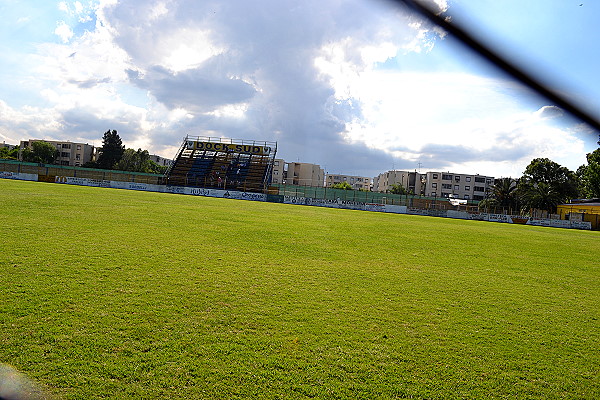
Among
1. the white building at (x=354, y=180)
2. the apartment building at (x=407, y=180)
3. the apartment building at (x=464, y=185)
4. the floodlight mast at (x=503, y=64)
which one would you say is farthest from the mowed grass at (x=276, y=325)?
the white building at (x=354, y=180)

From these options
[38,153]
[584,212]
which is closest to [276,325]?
[584,212]

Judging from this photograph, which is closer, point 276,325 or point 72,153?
point 276,325

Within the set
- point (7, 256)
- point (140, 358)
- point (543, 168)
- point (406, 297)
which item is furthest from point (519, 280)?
point (543, 168)

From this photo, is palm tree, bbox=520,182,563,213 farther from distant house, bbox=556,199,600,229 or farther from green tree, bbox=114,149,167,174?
green tree, bbox=114,149,167,174

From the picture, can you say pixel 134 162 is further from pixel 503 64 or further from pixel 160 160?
pixel 503 64

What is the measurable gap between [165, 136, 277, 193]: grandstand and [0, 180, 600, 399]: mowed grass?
38265 mm

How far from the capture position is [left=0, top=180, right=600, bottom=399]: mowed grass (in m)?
2.96

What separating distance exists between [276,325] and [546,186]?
63.3 m

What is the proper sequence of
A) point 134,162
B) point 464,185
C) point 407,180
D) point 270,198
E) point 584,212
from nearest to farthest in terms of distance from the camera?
point 270,198 → point 584,212 → point 134,162 → point 464,185 → point 407,180

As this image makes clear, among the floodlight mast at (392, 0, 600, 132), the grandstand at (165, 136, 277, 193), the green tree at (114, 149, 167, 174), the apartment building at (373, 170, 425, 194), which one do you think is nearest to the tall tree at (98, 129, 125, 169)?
the green tree at (114, 149, 167, 174)

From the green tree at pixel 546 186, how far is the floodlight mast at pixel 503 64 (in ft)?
202

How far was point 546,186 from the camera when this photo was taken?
55188mm

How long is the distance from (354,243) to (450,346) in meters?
7.16

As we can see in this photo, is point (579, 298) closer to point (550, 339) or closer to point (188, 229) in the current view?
point (550, 339)
